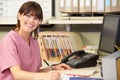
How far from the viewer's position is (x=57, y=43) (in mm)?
2533

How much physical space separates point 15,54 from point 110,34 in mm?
796

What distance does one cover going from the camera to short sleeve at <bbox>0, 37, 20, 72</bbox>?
1535 mm

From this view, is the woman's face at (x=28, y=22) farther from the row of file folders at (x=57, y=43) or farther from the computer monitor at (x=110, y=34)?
the row of file folders at (x=57, y=43)

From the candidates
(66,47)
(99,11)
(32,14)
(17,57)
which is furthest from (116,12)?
(17,57)

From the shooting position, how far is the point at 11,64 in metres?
1.53

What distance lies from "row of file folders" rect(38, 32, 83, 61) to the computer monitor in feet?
1.36

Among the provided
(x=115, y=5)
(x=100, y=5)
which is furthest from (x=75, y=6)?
(x=115, y=5)

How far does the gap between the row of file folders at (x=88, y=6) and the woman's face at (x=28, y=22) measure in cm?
77

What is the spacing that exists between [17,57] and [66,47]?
39.6 inches

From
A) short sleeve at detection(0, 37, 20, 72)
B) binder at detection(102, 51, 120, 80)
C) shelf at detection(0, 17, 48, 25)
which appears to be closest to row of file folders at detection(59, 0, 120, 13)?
shelf at detection(0, 17, 48, 25)

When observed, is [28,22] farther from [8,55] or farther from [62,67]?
[62,67]

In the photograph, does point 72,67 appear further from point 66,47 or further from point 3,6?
point 3,6

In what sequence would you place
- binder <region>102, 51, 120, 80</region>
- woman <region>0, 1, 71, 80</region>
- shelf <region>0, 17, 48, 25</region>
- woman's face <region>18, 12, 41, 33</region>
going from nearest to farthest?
1. binder <region>102, 51, 120, 80</region>
2. woman <region>0, 1, 71, 80</region>
3. woman's face <region>18, 12, 41, 33</region>
4. shelf <region>0, 17, 48, 25</region>

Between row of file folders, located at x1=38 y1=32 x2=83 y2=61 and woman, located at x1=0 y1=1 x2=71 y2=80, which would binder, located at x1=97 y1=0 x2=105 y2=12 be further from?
woman, located at x1=0 y1=1 x2=71 y2=80
